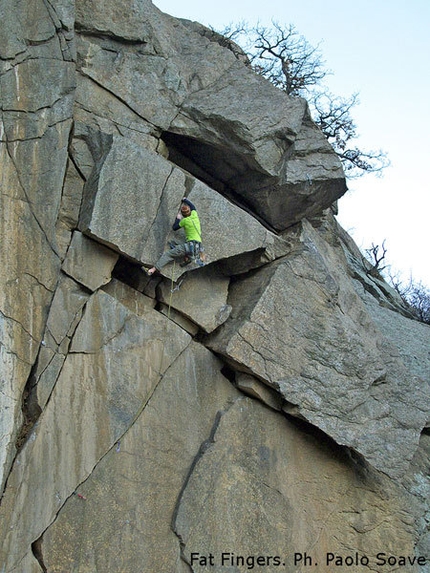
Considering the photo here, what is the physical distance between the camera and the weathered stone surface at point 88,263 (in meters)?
10.7

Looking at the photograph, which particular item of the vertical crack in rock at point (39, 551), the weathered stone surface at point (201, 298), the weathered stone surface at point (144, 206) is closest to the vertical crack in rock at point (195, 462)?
the weathered stone surface at point (201, 298)

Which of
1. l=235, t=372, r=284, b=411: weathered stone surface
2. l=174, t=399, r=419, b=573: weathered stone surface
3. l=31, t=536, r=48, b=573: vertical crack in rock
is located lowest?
l=31, t=536, r=48, b=573: vertical crack in rock

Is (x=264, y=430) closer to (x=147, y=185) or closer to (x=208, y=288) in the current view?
(x=208, y=288)

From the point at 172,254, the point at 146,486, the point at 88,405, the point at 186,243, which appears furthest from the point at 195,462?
the point at 186,243

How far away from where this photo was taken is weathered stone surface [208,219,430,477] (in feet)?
38.2

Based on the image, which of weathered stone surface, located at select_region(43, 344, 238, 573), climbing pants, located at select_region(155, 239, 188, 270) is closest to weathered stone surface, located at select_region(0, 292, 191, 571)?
weathered stone surface, located at select_region(43, 344, 238, 573)

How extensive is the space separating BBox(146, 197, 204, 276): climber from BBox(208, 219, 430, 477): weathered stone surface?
1.42 metres

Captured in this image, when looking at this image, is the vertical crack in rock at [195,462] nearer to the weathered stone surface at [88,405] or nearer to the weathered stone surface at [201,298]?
the weathered stone surface at [88,405]

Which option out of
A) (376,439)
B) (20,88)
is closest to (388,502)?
(376,439)

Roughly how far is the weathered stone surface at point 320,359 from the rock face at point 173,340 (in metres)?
0.04

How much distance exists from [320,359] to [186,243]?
3.15 metres

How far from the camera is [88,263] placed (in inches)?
425

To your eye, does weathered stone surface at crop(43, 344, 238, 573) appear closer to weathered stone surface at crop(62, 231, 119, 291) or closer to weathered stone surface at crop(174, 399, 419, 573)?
weathered stone surface at crop(174, 399, 419, 573)

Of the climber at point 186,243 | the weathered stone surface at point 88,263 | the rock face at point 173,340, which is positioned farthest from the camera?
the climber at point 186,243
